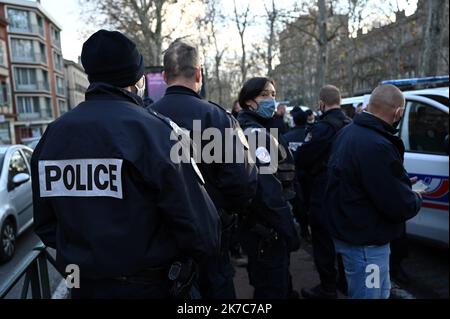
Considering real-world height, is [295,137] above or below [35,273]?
above

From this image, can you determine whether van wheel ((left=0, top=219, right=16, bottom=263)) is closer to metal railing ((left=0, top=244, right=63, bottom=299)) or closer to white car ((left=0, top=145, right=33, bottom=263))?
white car ((left=0, top=145, right=33, bottom=263))

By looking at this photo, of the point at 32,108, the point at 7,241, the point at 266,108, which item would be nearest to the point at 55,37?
the point at 32,108

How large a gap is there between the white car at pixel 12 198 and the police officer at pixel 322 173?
4159mm

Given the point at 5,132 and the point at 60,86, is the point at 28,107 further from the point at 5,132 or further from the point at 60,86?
the point at 60,86

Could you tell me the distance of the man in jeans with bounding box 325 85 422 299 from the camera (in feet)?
7.93

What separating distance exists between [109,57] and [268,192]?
151 centimetres

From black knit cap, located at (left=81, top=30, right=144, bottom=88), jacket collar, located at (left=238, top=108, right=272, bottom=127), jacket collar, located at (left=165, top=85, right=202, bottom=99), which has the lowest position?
jacket collar, located at (left=238, top=108, right=272, bottom=127)

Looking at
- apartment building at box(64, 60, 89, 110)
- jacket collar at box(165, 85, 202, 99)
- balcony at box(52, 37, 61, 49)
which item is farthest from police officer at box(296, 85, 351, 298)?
apartment building at box(64, 60, 89, 110)

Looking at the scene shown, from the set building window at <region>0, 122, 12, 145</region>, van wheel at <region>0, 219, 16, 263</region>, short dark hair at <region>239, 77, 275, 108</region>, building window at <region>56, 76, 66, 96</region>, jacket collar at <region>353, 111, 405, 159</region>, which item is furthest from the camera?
building window at <region>56, 76, 66, 96</region>

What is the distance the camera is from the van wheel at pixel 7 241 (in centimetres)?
533

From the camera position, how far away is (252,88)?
3193 millimetres
